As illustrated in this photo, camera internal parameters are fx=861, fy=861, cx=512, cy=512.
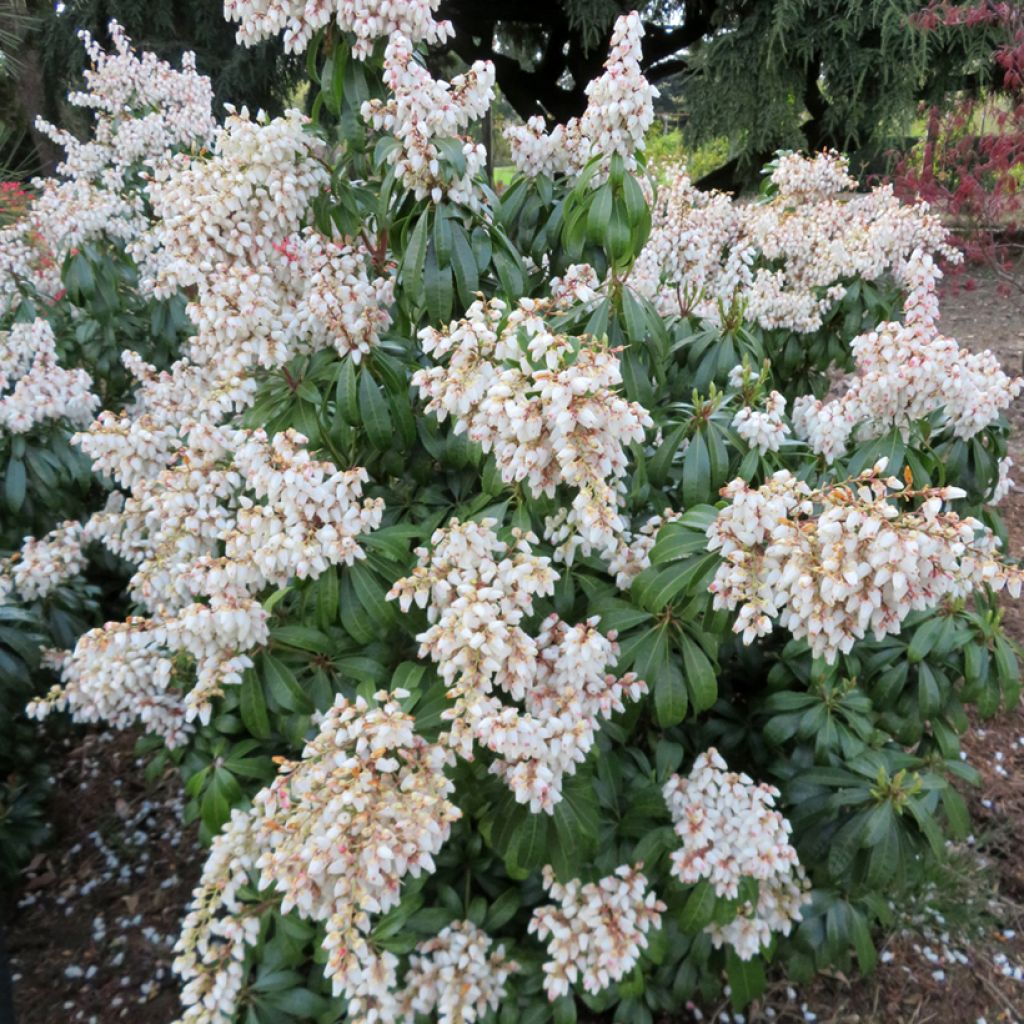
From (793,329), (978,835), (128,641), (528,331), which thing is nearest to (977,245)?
(793,329)

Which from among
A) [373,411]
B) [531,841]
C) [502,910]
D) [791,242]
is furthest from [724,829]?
[791,242]

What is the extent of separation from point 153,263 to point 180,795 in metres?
1.99

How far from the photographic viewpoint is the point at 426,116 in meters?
1.78

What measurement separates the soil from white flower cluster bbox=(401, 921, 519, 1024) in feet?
2.50

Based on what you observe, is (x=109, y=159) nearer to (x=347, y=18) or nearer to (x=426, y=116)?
(x=347, y=18)

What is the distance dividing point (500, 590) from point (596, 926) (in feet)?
2.56

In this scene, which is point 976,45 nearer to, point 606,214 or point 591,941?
point 606,214

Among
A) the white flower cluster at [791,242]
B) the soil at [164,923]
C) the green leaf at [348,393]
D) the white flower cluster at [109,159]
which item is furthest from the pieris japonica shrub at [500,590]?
the white flower cluster at [109,159]

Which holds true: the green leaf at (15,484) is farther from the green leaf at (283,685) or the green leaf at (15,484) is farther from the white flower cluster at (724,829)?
the white flower cluster at (724,829)

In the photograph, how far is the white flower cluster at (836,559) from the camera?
50.0 inches

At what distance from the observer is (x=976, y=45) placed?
764 centimetres

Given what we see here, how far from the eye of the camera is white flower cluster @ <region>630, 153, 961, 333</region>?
3.11 metres

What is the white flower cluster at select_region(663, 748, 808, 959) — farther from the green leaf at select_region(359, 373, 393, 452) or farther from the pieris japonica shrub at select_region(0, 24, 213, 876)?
the pieris japonica shrub at select_region(0, 24, 213, 876)

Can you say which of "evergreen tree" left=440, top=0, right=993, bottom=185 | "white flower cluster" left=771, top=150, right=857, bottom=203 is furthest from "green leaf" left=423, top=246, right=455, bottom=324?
"evergreen tree" left=440, top=0, right=993, bottom=185
